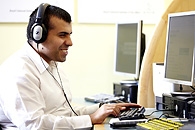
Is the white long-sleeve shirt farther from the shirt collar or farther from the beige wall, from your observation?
the beige wall

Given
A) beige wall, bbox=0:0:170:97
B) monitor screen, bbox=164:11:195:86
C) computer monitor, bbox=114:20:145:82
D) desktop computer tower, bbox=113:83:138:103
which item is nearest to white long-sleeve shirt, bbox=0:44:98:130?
monitor screen, bbox=164:11:195:86

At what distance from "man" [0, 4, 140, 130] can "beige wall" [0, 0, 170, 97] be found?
4.18 ft

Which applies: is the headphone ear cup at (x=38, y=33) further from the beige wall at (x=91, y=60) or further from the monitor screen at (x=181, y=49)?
the beige wall at (x=91, y=60)

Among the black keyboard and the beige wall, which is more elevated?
the beige wall

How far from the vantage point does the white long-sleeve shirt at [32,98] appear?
168cm

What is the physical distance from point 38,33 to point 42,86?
0.27m

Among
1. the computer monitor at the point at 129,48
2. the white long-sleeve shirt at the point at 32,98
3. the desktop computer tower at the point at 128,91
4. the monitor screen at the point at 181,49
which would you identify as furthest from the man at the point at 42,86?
the computer monitor at the point at 129,48

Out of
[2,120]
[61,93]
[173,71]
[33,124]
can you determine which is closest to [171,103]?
[173,71]

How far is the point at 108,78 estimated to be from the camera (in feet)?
11.3

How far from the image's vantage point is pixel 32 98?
171 cm

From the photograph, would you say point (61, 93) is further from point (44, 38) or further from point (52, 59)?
point (44, 38)

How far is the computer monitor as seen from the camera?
2901 millimetres

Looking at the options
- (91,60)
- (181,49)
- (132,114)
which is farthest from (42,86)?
(91,60)

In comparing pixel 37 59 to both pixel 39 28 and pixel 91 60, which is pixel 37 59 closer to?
pixel 39 28
